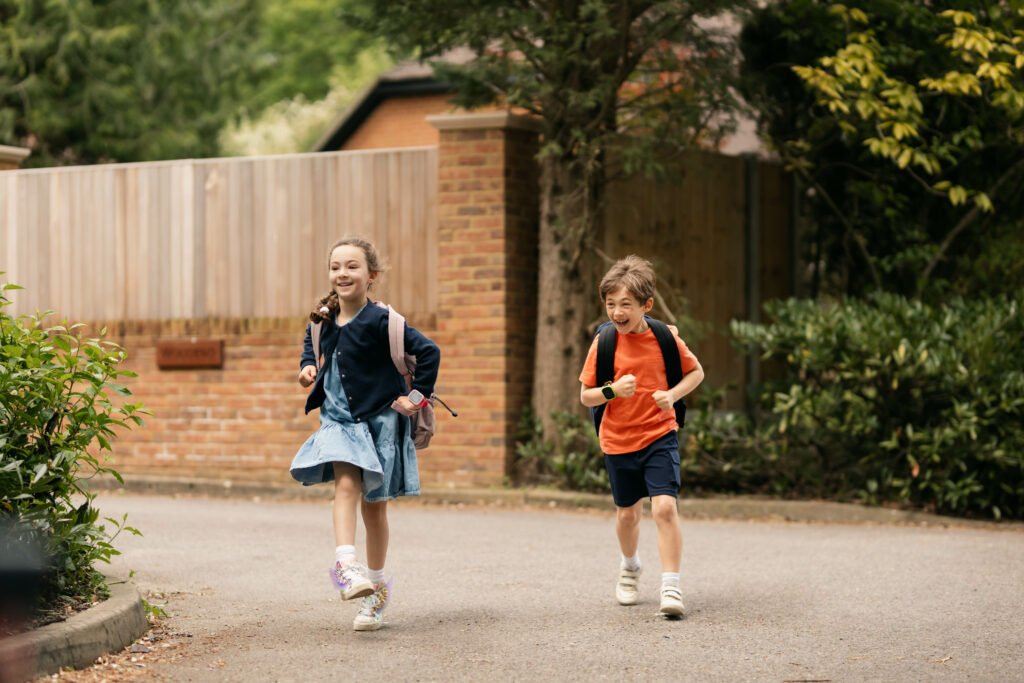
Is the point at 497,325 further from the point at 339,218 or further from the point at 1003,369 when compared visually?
the point at 1003,369

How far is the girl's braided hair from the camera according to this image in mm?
6137

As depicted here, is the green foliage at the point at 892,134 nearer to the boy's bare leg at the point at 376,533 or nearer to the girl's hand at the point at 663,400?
the girl's hand at the point at 663,400

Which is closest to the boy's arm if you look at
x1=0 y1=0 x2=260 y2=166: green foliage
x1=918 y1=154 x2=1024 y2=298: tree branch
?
x1=918 y1=154 x2=1024 y2=298: tree branch

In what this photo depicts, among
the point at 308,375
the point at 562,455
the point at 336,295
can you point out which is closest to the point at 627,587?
the point at 308,375

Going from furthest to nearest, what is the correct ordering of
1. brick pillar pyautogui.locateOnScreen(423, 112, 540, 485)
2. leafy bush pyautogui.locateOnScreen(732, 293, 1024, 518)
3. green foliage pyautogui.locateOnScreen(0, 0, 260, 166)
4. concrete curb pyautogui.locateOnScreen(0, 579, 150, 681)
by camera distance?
green foliage pyautogui.locateOnScreen(0, 0, 260, 166), brick pillar pyautogui.locateOnScreen(423, 112, 540, 485), leafy bush pyautogui.locateOnScreen(732, 293, 1024, 518), concrete curb pyautogui.locateOnScreen(0, 579, 150, 681)

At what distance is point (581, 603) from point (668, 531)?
0.65 m

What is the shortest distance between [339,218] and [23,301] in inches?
133

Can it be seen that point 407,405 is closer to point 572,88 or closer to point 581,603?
Result: point 581,603

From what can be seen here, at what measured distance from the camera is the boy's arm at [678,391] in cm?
619

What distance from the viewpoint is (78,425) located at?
5.54 m

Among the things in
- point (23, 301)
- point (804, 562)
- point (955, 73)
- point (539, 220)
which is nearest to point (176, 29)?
point (23, 301)

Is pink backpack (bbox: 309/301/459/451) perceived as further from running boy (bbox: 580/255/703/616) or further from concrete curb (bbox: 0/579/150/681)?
concrete curb (bbox: 0/579/150/681)

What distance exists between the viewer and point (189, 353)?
12320mm

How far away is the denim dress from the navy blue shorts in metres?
0.99
